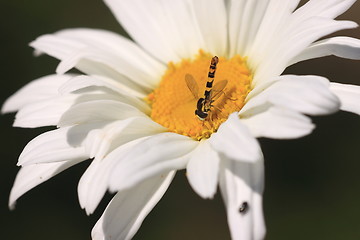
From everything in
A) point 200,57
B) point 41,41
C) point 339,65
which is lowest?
point 339,65

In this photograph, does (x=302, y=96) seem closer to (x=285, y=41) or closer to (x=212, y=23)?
(x=285, y=41)

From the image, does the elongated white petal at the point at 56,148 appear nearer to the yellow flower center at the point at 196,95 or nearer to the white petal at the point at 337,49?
the yellow flower center at the point at 196,95

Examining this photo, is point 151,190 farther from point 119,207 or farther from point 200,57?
point 200,57

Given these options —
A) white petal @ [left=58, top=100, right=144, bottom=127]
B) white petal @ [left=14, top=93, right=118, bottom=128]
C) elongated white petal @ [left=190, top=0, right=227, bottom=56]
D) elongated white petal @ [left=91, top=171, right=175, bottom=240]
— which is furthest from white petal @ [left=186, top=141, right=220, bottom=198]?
elongated white petal @ [left=190, top=0, right=227, bottom=56]

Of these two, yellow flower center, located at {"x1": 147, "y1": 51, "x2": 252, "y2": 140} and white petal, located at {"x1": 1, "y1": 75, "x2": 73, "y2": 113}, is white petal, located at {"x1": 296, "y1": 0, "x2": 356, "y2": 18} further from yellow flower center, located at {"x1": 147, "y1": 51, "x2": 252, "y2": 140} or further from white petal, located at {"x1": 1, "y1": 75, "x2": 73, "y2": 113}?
white petal, located at {"x1": 1, "y1": 75, "x2": 73, "y2": 113}

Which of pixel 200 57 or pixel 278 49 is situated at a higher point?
pixel 278 49

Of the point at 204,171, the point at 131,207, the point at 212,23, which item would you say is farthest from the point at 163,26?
the point at 204,171

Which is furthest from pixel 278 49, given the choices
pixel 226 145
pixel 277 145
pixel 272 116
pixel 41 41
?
pixel 41 41
